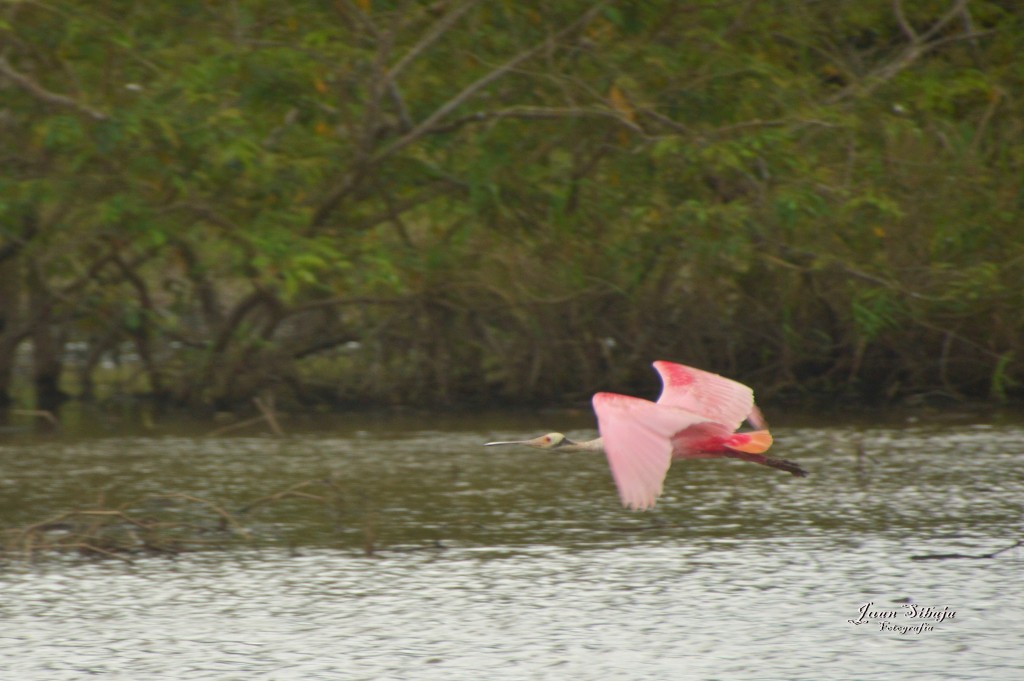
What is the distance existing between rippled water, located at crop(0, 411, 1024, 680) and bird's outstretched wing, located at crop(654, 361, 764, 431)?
86 centimetres

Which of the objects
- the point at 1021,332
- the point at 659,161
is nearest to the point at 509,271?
the point at 659,161

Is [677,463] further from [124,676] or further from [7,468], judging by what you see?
[124,676]

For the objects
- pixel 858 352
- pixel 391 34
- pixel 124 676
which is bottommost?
pixel 124 676

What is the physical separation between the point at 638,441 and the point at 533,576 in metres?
2.16

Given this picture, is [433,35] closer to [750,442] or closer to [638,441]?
[750,442]

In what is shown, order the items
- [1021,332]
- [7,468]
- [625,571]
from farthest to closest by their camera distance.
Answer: [1021,332] < [7,468] < [625,571]

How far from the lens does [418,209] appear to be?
58.2 feet

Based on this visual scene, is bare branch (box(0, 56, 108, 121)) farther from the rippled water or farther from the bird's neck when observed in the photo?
the bird's neck

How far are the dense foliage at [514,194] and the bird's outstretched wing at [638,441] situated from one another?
7707 mm

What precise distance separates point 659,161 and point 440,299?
2.81m

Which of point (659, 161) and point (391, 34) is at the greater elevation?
point (391, 34)

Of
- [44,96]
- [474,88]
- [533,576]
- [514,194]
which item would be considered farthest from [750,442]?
[514,194]

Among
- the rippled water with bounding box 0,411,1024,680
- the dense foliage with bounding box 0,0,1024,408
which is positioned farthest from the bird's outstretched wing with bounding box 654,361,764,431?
the dense foliage with bounding box 0,0,1024,408

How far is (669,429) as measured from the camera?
24.0 feet
